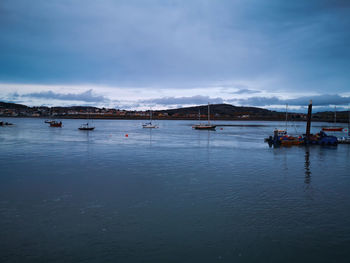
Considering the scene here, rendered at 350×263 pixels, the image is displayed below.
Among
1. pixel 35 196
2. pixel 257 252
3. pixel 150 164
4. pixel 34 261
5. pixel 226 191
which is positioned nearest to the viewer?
pixel 34 261

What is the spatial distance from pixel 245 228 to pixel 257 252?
164 cm

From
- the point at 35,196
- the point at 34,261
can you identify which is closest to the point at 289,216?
the point at 34,261

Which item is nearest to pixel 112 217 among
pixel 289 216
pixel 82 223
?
pixel 82 223

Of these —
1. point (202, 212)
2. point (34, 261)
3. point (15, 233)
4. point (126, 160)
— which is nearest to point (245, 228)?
point (202, 212)

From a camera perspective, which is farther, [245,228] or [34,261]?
[245,228]

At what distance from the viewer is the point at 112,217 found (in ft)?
36.9

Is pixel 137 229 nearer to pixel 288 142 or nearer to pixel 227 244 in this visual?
pixel 227 244

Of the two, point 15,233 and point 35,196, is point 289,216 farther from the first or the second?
point 35,196

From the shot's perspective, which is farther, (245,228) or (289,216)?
(289,216)

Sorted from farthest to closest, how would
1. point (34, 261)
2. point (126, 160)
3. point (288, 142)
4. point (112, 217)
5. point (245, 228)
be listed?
point (288, 142), point (126, 160), point (112, 217), point (245, 228), point (34, 261)

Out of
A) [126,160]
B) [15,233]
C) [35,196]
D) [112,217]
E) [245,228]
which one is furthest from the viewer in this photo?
[126,160]

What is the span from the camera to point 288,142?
42062 mm

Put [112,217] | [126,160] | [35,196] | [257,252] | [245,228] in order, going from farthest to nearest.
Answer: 1. [126,160]
2. [35,196]
3. [112,217]
4. [245,228]
5. [257,252]

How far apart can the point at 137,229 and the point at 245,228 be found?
4081 millimetres
